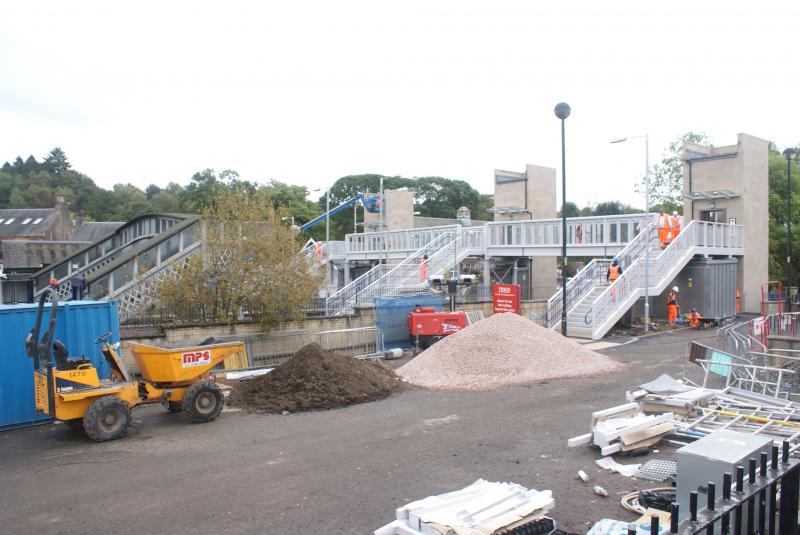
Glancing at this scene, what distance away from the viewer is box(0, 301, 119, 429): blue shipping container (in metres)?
11.4

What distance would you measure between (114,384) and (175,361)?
3.58 feet

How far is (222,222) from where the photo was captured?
17.8 m

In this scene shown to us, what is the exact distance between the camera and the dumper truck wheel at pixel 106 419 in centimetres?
998

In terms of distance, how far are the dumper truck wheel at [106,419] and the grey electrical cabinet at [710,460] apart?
884 centimetres

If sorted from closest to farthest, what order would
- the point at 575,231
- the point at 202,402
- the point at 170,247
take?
the point at 202,402
the point at 170,247
the point at 575,231

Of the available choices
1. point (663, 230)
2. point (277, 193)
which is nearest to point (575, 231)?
point (663, 230)

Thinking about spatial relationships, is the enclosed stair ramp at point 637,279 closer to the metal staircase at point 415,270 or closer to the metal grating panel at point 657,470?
the metal staircase at point 415,270

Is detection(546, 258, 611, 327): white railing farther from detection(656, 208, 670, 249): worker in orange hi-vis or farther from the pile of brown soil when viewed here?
the pile of brown soil

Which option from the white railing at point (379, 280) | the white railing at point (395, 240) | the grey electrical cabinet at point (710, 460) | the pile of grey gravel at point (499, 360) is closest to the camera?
the grey electrical cabinet at point (710, 460)

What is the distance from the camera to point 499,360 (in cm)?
1580

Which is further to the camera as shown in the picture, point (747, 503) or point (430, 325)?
point (430, 325)

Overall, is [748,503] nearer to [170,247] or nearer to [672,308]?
[170,247]

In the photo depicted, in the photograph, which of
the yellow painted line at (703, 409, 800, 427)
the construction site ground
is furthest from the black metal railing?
the yellow painted line at (703, 409, 800, 427)

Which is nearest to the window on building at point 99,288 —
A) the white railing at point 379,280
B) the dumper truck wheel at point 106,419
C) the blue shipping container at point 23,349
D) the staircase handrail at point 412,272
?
the white railing at point 379,280
